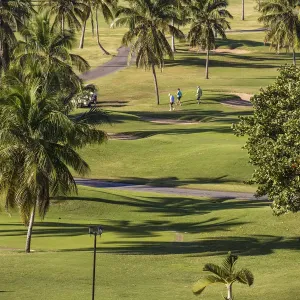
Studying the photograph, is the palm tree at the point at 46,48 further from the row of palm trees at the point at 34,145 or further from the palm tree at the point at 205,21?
the palm tree at the point at 205,21

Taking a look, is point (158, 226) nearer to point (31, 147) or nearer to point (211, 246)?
point (211, 246)

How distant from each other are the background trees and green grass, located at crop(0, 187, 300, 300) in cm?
304

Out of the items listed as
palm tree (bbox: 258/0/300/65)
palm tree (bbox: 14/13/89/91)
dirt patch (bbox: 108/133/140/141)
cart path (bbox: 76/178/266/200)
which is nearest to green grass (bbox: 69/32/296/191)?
dirt patch (bbox: 108/133/140/141)

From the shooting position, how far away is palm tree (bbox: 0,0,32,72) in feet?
200

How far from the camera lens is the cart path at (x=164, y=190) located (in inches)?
2064

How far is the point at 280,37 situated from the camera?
91188 mm

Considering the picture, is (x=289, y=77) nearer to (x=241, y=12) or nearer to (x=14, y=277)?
(x=14, y=277)

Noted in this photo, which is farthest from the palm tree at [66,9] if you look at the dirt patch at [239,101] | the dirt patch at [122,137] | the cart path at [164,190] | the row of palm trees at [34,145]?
the row of palm trees at [34,145]

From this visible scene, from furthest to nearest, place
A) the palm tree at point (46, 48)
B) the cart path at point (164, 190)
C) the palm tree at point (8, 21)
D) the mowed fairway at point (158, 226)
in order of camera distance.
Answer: the palm tree at point (8, 21), the palm tree at point (46, 48), the cart path at point (164, 190), the mowed fairway at point (158, 226)

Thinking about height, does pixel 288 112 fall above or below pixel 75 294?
above

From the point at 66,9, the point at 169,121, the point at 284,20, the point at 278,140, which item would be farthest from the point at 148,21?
the point at 278,140

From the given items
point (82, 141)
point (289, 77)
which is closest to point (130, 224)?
point (82, 141)

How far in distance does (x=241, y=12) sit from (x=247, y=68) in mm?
56496

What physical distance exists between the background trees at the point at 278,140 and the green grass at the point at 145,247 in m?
3.04
